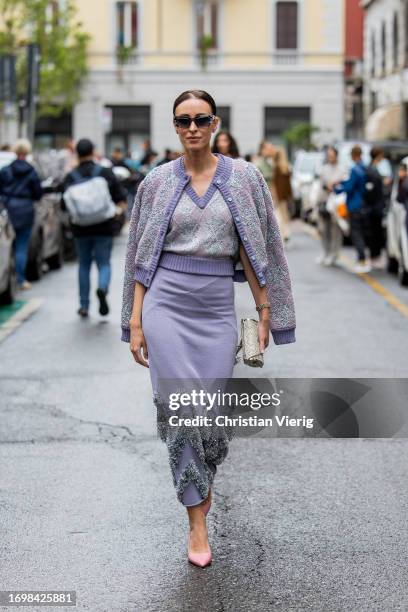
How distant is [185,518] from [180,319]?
3.76 feet

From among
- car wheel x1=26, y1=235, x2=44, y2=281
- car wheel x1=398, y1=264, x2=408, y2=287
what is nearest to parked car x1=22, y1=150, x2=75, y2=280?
car wheel x1=26, y1=235, x2=44, y2=281

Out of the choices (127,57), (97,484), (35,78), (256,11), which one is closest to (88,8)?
(127,57)

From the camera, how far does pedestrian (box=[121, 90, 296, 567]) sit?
4.98 meters

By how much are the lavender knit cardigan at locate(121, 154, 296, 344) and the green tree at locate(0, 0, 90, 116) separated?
41402 millimetres

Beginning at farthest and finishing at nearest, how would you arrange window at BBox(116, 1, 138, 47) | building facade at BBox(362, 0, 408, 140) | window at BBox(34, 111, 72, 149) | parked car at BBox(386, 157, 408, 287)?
window at BBox(34, 111, 72, 149) < window at BBox(116, 1, 138, 47) < building facade at BBox(362, 0, 408, 140) < parked car at BBox(386, 157, 408, 287)

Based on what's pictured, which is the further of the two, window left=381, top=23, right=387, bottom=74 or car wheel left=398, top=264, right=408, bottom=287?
window left=381, top=23, right=387, bottom=74

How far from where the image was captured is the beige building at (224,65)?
5047cm

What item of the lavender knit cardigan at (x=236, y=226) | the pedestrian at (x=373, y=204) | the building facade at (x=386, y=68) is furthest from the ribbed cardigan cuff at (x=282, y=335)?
the building facade at (x=386, y=68)

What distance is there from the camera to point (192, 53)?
50750 millimetres

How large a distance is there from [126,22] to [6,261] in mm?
37916

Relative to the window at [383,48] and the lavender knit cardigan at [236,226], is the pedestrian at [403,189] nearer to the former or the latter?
the lavender knit cardigan at [236,226]

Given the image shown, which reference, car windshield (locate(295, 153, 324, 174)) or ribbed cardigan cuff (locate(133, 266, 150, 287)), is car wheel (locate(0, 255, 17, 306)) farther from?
car windshield (locate(295, 153, 324, 174))

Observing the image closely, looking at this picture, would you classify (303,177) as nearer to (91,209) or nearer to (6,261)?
(6,261)

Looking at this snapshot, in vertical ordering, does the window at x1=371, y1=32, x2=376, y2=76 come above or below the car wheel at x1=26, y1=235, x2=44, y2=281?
above
